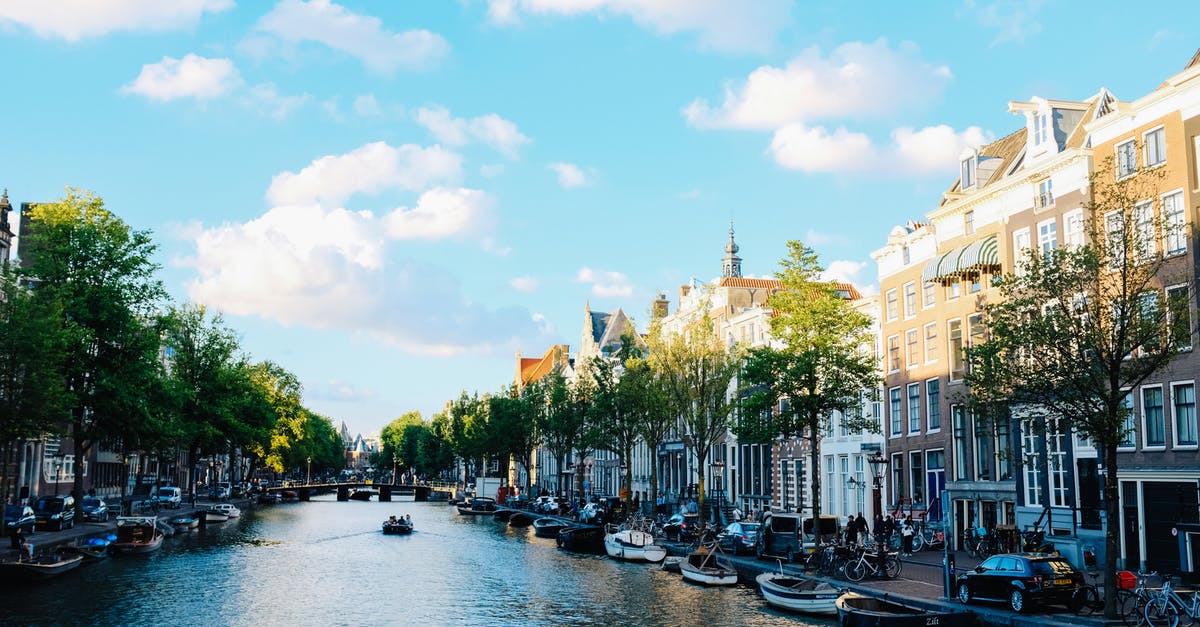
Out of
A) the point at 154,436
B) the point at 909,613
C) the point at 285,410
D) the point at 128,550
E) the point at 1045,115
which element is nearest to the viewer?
the point at 909,613

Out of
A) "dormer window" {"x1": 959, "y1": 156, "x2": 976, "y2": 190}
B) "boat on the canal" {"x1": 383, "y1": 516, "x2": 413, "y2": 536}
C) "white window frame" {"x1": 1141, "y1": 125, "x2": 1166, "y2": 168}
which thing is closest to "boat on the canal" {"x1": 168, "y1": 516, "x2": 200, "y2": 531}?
"boat on the canal" {"x1": 383, "y1": 516, "x2": 413, "y2": 536}

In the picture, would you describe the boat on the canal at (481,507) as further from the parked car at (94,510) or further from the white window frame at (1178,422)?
the white window frame at (1178,422)

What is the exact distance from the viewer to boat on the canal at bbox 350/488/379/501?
182125 mm

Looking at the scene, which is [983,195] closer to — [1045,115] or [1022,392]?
[1045,115]

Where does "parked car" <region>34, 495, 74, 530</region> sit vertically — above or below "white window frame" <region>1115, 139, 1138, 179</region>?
below

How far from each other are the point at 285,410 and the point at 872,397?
105 metres

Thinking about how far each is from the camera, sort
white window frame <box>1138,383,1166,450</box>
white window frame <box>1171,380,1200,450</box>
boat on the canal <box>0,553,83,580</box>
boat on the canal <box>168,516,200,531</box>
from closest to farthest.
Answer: white window frame <box>1171,380,1200,450</box>
white window frame <box>1138,383,1166,450</box>
boat on the canal <box>0,553,83,580</box>
boat on the canal <box>168,516,200,531</box>

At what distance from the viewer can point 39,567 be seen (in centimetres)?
4375

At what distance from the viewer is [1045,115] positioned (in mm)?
49781

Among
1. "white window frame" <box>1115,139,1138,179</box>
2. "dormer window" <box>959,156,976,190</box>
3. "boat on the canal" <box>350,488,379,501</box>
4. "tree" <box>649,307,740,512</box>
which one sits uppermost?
"dormer window" <box>959,156,976,190</box>

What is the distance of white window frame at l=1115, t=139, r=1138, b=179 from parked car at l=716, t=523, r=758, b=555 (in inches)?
975

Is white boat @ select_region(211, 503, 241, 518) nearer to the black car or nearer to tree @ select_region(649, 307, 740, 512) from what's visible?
tree @ select_region(649, 307, 740, 512)

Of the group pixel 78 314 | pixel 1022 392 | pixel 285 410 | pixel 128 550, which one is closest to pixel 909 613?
pixel 1022 392

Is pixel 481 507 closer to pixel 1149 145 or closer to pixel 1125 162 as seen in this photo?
pixel 1125 162
